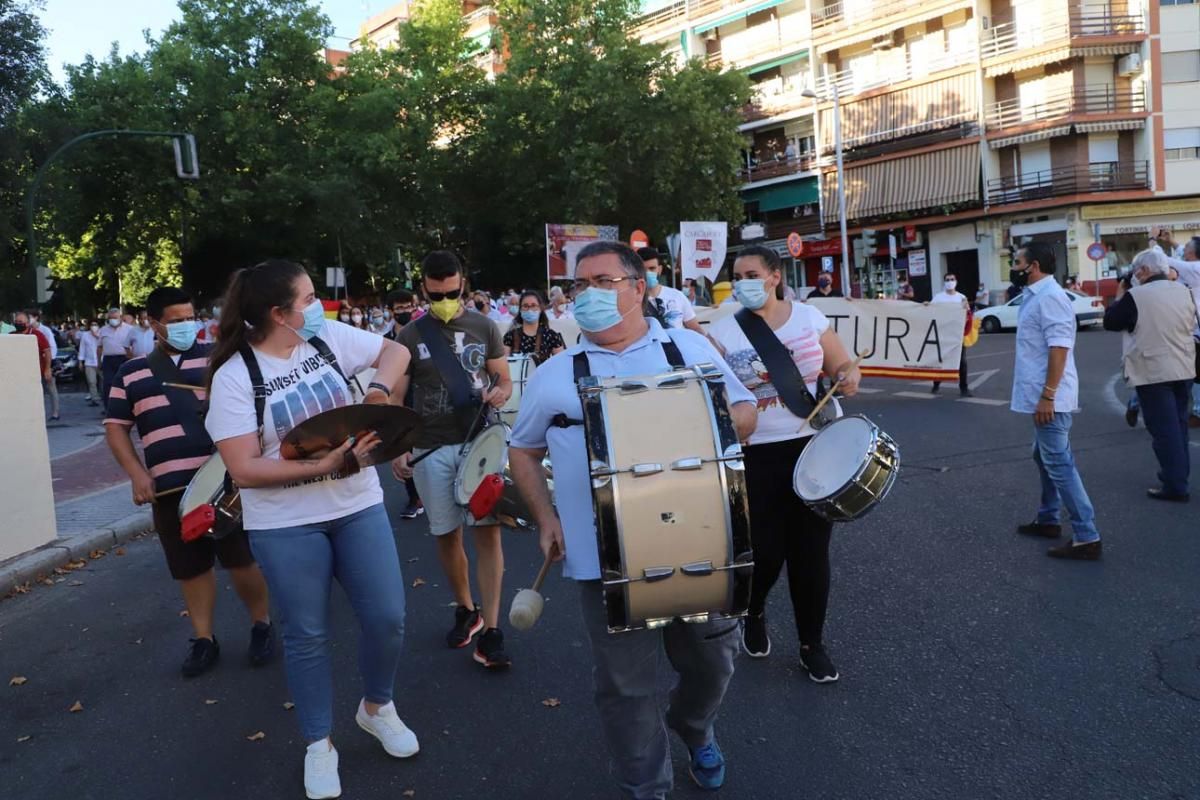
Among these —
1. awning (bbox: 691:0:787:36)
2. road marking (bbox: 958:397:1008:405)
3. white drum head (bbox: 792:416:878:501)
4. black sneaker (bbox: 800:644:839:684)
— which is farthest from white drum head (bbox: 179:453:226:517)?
awning (bbox: 691:0:787:36)

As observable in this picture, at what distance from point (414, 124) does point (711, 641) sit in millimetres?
38509

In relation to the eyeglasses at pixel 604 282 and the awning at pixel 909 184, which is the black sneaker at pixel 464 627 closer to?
the eyeglasses at pixel 604 282

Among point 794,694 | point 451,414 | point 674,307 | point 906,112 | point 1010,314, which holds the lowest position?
point 794,694

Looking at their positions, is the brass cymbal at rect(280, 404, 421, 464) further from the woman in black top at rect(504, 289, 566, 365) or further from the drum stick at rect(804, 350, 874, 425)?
the woman in black top at rect(504, 289, 566, 365)

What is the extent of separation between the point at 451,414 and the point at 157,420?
1383mm

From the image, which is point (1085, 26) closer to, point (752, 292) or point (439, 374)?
point (752, 292)

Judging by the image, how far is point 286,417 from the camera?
11.3 feet

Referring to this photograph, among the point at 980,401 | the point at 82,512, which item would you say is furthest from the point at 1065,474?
the point at 82,512

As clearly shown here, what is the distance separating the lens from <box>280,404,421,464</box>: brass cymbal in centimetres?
318

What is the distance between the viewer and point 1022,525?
6.57 m

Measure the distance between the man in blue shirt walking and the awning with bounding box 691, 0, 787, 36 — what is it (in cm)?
4307

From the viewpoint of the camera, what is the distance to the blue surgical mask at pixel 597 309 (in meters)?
3.02

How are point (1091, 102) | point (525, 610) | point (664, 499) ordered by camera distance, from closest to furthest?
point (664, 499)
point (525, 610)
point (1091, 102)

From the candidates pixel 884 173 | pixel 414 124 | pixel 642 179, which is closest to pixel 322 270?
pixel 414 124
